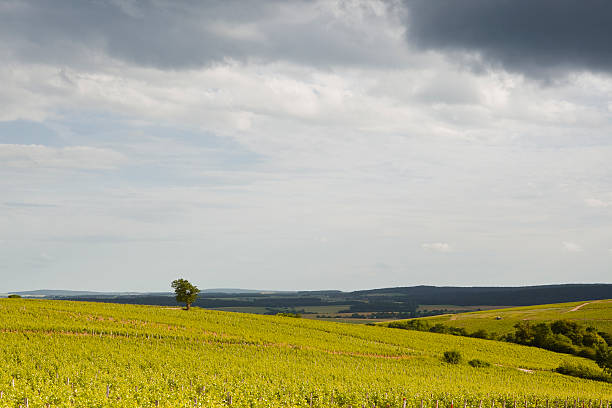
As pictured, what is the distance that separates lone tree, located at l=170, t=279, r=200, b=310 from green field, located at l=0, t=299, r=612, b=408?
651cm

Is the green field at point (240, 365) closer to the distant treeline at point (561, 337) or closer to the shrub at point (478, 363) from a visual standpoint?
the shrub at point (478, 363)

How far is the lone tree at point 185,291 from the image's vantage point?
327 feet

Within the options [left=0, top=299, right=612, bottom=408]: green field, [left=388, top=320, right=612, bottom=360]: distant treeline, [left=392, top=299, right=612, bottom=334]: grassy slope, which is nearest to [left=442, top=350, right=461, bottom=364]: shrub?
[left=0, top=299, right=612, bottom=408]: green field

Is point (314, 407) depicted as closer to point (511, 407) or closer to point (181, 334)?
point (511, 407)

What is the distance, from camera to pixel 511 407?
3353 centimetres

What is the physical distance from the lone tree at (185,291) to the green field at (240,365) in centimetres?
651

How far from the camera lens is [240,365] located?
158ft

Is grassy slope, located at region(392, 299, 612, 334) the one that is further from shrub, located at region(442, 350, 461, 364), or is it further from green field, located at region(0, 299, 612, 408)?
shrub, located at region(442, 350, 461, 364)

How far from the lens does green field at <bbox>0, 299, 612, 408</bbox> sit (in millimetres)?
30203

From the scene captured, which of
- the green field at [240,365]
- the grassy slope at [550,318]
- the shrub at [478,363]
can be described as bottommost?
the grassy slope at [550,318]

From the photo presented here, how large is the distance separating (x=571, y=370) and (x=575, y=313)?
100 metres

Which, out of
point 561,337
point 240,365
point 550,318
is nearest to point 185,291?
Result: point 240,365

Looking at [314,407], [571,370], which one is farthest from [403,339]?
[314,407]

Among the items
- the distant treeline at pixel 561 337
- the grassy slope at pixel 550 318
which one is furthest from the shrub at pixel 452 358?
the grassy slope at pixel 550 318
